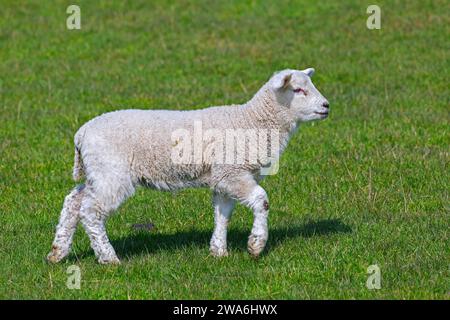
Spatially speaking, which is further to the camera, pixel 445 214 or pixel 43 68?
pixel 43 68

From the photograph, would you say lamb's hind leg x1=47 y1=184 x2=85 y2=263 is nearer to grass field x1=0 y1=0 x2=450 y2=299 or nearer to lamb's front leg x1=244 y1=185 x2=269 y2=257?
grass field x1=0 y1=0 x2=450 y2=299

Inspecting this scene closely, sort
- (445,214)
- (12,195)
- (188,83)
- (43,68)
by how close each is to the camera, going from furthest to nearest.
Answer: (43,68) → (188,83) → (12,195) → (445,214)

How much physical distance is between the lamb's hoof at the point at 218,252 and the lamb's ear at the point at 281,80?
1535 mm

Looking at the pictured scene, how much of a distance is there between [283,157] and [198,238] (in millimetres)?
3186

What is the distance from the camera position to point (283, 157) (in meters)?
12.4

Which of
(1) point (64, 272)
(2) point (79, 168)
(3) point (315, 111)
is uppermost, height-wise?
(3) point (315, 111)

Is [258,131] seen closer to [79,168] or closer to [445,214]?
[79,168]

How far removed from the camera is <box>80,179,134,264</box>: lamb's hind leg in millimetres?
8375

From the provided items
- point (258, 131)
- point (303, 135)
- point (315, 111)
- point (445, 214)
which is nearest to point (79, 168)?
point (258, 131)

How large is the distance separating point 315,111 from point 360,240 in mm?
1336

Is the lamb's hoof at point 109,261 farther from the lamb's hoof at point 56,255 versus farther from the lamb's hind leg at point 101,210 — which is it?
the lamb's hoof at point 56,255

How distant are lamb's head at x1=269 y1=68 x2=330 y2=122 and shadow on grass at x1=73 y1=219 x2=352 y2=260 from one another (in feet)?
4.16

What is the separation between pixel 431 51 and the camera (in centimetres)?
1814

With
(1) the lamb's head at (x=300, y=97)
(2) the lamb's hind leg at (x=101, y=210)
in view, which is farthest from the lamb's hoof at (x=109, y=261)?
(1) the lamb's head at (x=300, y=97)
